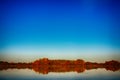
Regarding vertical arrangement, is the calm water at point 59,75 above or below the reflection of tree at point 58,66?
below

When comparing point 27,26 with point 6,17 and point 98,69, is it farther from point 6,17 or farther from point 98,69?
point 98,69

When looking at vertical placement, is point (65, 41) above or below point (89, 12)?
below

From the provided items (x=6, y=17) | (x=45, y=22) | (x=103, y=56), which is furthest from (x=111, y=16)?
(x=6, y=17)

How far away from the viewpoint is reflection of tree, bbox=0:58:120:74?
2.36 m

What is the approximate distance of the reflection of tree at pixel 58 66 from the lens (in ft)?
7.75

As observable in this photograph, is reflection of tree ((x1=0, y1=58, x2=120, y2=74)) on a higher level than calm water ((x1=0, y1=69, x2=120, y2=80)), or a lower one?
higher

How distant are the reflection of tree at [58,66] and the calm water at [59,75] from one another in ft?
0.11

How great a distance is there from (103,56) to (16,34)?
0.92 m

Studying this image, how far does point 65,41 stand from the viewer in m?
2.43

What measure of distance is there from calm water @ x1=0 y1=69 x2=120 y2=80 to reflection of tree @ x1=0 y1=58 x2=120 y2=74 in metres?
0.03

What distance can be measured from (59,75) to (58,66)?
0.30 feet

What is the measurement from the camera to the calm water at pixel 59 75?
236 cm

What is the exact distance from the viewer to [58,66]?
2377 millimetres

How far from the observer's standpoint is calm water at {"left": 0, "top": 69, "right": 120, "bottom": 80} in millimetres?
2361
